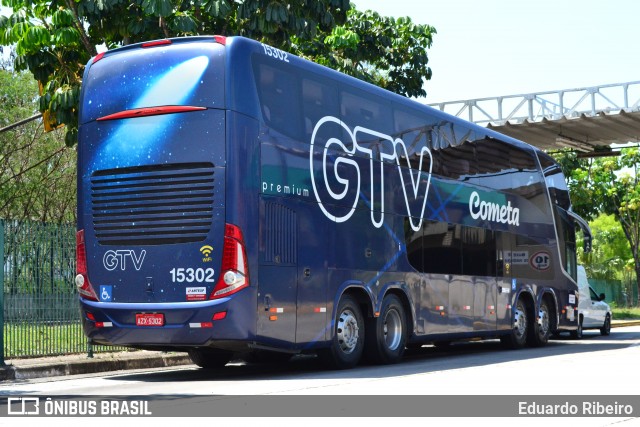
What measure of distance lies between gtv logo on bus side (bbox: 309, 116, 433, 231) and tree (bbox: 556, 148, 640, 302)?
35569 mm

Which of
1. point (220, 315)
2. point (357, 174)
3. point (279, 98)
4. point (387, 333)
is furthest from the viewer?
point (387, 333)

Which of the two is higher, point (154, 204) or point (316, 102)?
point (316, 102)

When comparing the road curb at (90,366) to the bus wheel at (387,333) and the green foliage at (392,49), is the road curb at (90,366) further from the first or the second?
the green foliage at (392,49)

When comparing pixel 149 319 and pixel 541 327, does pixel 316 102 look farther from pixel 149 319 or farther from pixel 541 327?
pixel 541 327

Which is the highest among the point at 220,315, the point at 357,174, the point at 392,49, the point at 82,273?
the point at 392,49

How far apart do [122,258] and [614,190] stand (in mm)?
43353

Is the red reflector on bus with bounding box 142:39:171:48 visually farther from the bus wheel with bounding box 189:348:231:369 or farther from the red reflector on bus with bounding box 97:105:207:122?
the bus wheel with bounding box 189:348:231:369

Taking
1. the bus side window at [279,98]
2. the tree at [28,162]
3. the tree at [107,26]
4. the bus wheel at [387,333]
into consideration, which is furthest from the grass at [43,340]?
the tree at [28,162]

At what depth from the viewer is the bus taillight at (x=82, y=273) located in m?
13.7

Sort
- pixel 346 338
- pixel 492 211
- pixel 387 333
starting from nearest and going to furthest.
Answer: pixel 346 338 → pixel 387 333 → pixel 492 211

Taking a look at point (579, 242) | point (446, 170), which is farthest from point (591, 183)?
point (446, 170)

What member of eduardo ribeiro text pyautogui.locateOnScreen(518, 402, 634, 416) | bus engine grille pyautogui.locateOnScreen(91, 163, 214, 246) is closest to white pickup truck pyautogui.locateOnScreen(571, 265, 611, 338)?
bus engine grille pyautogui.locateOnScreen(91, 163, 214, 246)

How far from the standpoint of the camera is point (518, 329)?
70.9 ft

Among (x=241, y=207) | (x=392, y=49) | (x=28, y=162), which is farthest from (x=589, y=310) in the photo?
(x=28, y=162)
